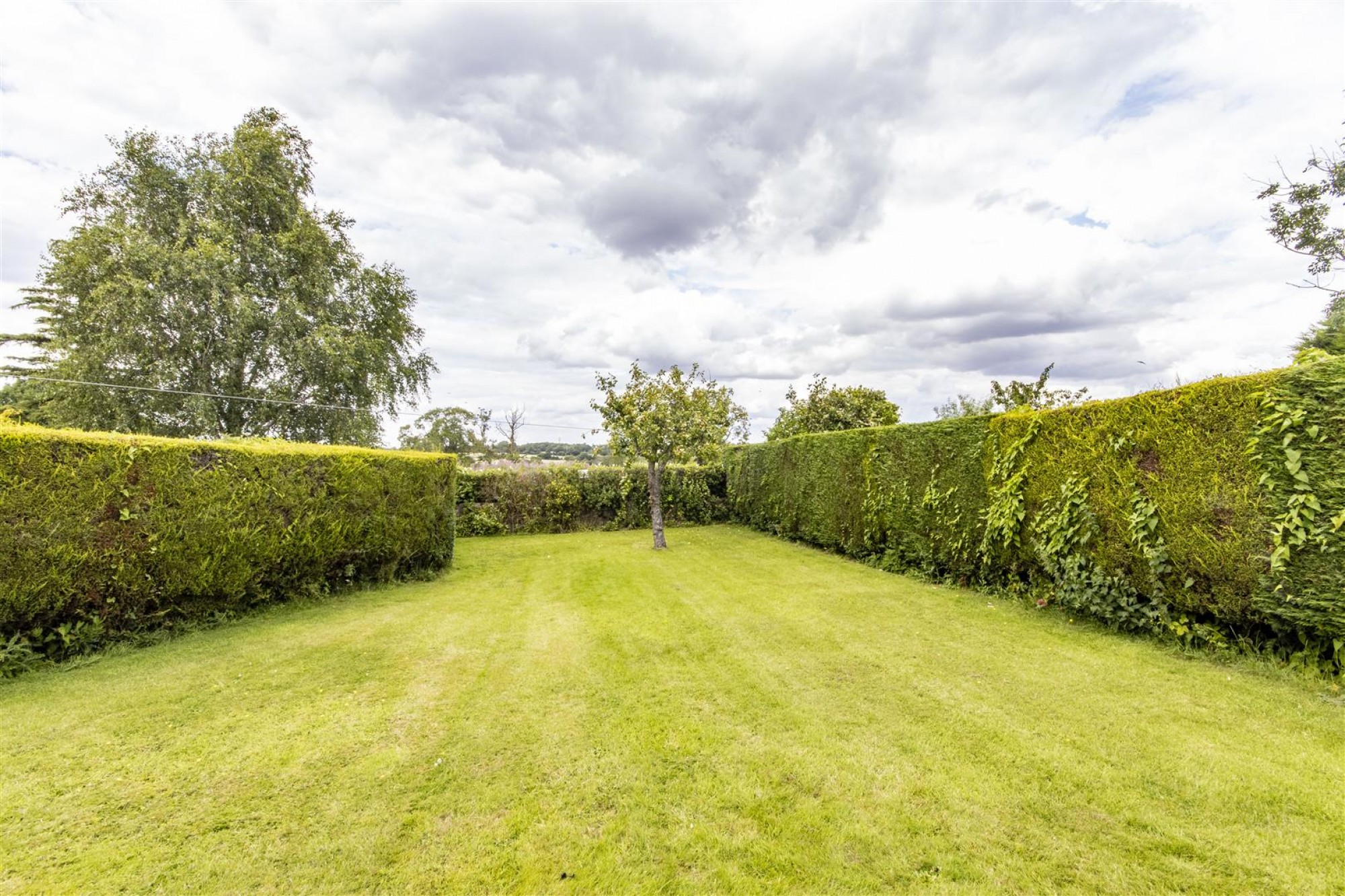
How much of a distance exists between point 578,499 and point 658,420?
607cm

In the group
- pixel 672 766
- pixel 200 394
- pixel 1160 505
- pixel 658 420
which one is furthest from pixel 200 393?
pixel 1160 505

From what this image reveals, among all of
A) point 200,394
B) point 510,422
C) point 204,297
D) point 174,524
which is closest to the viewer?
point 174,524

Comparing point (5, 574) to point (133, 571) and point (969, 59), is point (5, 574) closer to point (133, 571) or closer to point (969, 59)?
point (133, 571)

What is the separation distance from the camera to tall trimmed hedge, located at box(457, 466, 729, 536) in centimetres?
1533

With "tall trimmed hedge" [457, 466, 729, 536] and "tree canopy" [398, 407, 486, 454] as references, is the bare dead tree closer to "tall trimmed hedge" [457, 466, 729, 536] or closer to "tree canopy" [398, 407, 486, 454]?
"tree canopy" [398, 407, 486, 454]

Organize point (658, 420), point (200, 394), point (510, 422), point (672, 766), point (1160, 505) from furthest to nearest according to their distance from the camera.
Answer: point (510, 422), point (200, 394), point (658, 420), point (1160, 505), point (672, 766)

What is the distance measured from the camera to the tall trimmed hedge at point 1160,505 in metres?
3.84

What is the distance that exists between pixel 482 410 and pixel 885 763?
44.1m

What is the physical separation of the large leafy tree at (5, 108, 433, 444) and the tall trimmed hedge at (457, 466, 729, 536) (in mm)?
7247

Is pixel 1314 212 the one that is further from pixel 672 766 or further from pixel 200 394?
pixel 200 394

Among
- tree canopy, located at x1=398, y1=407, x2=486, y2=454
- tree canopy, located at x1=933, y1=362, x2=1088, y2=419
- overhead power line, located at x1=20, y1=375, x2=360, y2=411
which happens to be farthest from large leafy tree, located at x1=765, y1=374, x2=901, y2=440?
tree canopy, located at x1=398, y1=407, x2=486, y2=454

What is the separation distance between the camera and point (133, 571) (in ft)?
16.7

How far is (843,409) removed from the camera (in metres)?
18.4

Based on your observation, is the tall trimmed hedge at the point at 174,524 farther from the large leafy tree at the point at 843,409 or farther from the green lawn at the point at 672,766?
the large leafy tree at the point at 843,409
